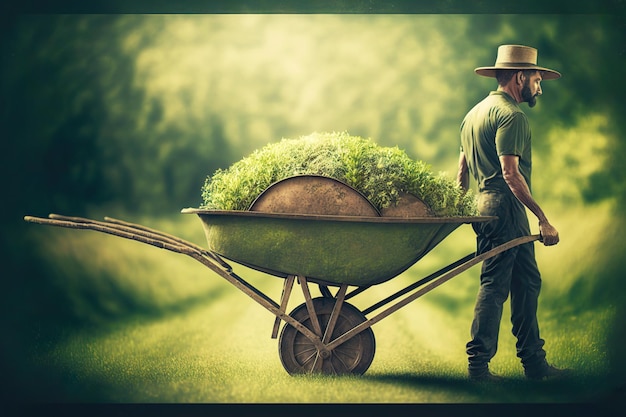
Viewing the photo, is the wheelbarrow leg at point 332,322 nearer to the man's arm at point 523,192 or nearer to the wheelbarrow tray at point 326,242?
the wheelbarrow tray at point 326,242

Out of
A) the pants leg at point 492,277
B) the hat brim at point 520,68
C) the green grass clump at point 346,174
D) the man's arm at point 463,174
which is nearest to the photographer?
the green grass clump at point 346,174

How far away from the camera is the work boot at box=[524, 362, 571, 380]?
6297 millimetres

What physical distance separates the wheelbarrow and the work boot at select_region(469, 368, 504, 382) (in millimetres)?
785

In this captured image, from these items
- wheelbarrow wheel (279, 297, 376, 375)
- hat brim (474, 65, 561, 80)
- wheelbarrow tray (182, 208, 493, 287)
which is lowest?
wheelbarrow wheel (279, 297, 376, 375)

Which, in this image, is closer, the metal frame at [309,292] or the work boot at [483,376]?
the metal frame at [309,292]

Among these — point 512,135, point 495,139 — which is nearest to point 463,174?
point 495,139

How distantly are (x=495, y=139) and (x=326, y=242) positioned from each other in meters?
1.42

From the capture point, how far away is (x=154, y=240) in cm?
577

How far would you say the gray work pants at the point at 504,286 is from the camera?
618cm

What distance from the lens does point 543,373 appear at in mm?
6297

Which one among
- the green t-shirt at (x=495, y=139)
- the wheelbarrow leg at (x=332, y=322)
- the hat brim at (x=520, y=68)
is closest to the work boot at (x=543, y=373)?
the green t-shirt at (x=495, y=139)

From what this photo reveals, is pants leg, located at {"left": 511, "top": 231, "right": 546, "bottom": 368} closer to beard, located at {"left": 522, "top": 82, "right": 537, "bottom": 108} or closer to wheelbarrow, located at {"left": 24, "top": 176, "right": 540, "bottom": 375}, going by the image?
wheelbarrow, located at {"left": 24, "top": 176, "right": 540, "bottom": 375}

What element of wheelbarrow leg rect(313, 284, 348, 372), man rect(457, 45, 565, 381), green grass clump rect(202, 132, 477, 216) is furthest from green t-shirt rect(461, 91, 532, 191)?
wheelbarrow leg rect(313, 284, 348, 372)

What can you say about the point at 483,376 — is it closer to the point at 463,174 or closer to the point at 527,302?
the point at 527,302
